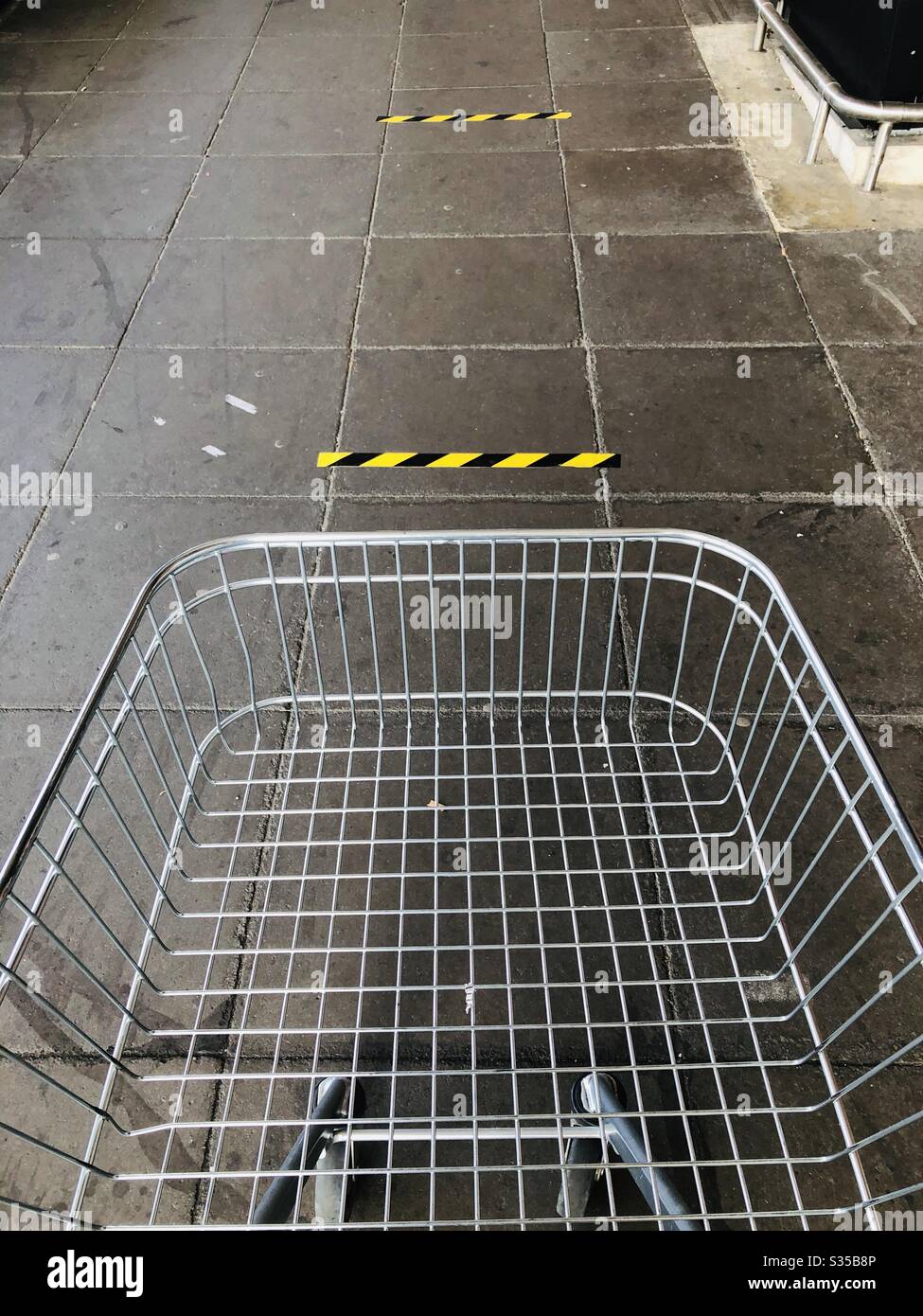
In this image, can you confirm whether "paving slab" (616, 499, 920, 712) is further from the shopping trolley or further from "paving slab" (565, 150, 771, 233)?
"paving slab" (565, 150, 771, 233)

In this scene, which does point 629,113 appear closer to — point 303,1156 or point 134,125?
point 134,125

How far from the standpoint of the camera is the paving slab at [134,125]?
7.50m

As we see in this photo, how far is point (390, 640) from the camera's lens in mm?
4039

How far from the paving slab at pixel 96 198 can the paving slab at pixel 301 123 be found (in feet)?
1.89

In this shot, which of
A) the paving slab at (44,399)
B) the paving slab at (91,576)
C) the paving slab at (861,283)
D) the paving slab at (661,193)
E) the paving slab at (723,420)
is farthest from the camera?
the paving slab at (661,193)

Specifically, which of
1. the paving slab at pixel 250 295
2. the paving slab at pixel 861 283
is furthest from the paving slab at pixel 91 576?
the paving slab at pixel 861 283

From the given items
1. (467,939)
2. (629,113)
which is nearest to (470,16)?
(629,113)

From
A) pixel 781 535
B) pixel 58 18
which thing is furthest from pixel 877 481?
pixel 58 18

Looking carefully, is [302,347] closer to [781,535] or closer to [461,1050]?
[781,535]

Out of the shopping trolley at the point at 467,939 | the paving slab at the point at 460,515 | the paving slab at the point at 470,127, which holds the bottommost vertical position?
the shopping trolley at the point at 467,939

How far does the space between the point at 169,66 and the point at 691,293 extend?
6.04m

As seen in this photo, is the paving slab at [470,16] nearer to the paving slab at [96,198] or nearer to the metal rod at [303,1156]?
the paving slab at [96,198]

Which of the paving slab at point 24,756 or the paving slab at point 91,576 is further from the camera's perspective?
the paving slab at point 91,576

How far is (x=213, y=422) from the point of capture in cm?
512
